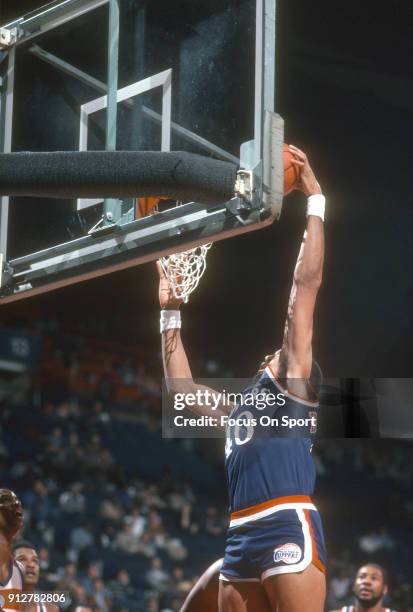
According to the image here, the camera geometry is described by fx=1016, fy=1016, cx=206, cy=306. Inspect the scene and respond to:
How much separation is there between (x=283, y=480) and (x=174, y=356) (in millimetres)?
1220

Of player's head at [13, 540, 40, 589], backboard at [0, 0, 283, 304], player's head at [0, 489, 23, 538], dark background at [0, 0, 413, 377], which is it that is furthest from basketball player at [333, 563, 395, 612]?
dark background at [0, 0, 413, 377]

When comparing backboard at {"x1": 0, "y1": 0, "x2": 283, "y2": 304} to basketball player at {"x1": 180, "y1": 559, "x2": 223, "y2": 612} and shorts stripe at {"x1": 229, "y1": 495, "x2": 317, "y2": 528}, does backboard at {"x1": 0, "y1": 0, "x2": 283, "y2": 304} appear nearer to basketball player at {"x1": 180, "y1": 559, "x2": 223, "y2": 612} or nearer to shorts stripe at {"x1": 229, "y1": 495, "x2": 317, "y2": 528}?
shorts stripe at {"x1": 229, "y1": 495, "x2": 317, "y2": 528}

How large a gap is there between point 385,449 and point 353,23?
30.1ft

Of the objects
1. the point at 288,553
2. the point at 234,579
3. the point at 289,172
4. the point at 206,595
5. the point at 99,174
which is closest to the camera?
the point at 99,174

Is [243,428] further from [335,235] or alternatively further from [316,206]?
[335,235]

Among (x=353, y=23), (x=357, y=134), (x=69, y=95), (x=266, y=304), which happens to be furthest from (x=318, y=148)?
(x=69, y=95)

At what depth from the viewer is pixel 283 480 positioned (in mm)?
4312

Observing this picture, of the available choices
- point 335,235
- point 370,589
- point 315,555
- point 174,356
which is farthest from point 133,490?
point 315,555

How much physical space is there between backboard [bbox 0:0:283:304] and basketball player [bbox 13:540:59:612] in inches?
85.8

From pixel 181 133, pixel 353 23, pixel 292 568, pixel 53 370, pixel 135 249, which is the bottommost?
pixel 292 568

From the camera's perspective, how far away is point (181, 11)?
13.7ft

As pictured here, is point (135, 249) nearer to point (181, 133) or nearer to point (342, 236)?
point (181, 133)

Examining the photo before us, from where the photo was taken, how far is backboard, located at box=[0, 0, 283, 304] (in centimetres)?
371

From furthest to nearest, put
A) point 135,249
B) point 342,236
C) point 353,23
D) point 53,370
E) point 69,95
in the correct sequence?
point 53,370 < point 342,236 < point 353,23 < point 69,95 < point 135,249
